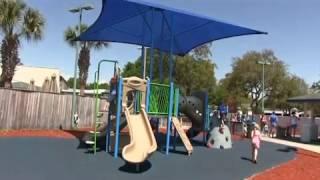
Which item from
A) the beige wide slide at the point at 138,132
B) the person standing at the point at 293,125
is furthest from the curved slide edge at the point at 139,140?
the person standing at the point at 293,125

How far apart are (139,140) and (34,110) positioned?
41.6 ft

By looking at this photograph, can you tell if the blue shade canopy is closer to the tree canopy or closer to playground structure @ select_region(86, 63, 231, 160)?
playground structure @ select_region(86, 63, 231, 160)

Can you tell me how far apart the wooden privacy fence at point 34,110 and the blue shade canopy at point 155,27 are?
4.74 metres

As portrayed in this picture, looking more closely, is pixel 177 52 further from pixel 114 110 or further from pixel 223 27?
pixel 114 110

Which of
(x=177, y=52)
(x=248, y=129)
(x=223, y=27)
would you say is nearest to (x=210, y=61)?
(x=248, y=129)

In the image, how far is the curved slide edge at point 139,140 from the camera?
13.1 m

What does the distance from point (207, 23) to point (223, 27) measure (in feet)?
2.36

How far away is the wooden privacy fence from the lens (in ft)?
77.8

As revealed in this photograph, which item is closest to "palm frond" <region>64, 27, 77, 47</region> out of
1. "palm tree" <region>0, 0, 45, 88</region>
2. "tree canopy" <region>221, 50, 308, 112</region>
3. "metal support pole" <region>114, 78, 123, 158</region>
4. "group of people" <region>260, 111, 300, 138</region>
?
Result: "palm tree" <region>0, 0, 45, 88</region>

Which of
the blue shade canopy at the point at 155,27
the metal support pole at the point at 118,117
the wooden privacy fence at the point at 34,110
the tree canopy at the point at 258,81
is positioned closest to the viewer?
the metal support pole at the point at 118,117

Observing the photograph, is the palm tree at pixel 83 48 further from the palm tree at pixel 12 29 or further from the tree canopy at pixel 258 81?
the tree canopy at pixel 258 81

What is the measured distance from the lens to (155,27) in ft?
65.7

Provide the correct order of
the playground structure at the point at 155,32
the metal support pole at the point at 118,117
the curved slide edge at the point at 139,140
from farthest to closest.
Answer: the playground structure at the point at 155,32 < the metal support pole at the point at 118,117 < the curved slide edge at the point at 139,140

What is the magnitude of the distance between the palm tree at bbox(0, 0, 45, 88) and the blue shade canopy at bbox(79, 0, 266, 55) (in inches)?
308
